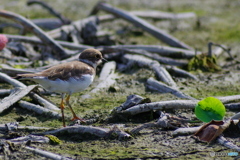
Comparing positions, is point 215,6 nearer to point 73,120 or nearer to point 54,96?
point 54,96

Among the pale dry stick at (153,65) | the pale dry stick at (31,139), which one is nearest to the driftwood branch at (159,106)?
the pale dry stick at (31,139)

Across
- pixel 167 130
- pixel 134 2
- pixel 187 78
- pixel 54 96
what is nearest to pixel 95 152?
pixel 167 130

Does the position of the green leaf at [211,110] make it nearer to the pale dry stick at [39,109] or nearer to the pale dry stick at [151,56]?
the pale dry stick at [39,109]

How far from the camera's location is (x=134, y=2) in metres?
14.9

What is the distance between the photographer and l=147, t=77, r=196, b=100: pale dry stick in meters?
6.84

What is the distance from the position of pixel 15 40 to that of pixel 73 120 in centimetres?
372

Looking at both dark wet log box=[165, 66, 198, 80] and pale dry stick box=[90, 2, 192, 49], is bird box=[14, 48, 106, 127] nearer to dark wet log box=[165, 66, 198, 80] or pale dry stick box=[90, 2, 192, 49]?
dark wet log box=[165, 66, 198, 80]

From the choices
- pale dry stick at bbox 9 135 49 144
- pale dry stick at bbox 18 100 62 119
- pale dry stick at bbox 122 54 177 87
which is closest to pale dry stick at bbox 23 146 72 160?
pale dry stick at bbox 9 135 49 144

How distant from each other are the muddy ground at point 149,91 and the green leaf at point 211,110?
308 mm

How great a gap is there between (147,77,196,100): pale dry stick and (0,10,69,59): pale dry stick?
81.6 inches

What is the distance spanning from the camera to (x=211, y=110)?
5156 mm

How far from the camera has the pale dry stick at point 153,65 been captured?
767cm

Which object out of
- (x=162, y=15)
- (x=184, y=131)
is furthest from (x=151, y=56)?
(x=162, y=15)

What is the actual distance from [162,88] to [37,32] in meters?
2.96
